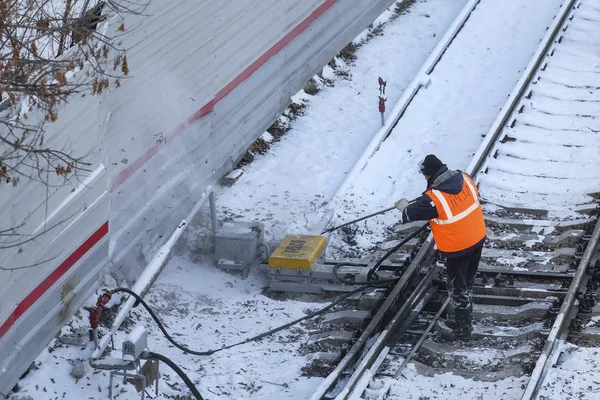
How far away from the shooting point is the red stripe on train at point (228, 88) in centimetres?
1031

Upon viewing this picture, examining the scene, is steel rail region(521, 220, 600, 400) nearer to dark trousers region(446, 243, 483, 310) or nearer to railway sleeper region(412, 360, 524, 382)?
railway sleeper region(412, 360, 524, 382)

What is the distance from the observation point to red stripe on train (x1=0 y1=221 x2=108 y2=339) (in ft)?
27.1

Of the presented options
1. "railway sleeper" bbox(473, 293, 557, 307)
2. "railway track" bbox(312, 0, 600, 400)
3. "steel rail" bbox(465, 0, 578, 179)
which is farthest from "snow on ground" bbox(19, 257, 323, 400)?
"steel rail" bbox(465, 0, 578, 179)

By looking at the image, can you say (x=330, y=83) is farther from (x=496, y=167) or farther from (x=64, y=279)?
(x=64, y=279)

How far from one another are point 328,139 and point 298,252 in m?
3.72

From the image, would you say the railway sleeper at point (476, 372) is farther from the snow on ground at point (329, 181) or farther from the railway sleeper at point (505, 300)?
the railway sleeper at point (505, 300)

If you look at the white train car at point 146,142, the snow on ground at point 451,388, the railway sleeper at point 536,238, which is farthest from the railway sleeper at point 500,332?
the white train car at point 146,142

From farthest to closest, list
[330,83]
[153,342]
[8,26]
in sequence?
1. [330,83]
2. [153,342]
3. [8,26]

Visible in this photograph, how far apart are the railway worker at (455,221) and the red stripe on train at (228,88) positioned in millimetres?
2641

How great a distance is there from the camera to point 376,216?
1249 cm

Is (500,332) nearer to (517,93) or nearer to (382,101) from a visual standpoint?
(382,101)

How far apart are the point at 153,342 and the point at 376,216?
11.7 ft

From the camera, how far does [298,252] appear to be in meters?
10.9

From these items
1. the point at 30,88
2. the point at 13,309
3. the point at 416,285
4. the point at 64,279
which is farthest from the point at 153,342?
the point at 30,88
